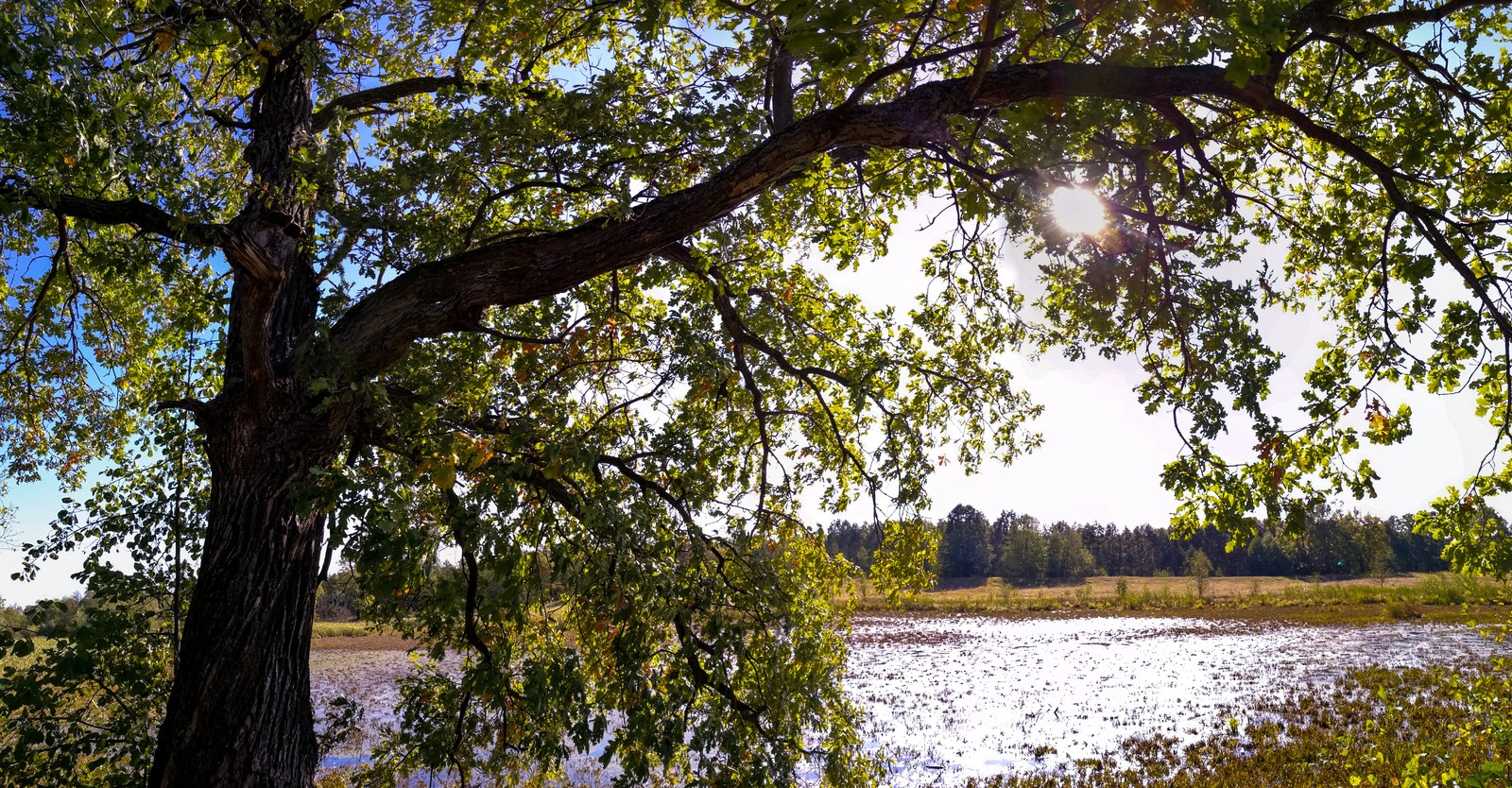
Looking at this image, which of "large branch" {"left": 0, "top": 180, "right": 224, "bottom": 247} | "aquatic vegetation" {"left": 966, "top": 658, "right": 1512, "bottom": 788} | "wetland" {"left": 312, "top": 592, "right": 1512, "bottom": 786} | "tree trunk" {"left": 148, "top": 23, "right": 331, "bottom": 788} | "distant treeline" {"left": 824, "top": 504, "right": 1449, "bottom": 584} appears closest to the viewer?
"large branch" {"left": 0, "top": 180, "right": 224, "bottom": 247}

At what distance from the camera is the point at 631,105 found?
5879 millimetres

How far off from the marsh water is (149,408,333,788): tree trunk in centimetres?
858

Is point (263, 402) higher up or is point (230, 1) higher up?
point (230, 1)

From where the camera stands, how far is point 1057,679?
2289 centimetres

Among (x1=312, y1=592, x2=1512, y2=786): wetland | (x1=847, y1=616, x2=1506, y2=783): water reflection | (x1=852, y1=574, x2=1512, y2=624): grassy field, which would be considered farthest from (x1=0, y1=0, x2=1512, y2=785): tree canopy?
(x1=852, y1=574, x2=1512, y2=624): grassy field

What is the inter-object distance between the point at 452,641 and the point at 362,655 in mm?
27186

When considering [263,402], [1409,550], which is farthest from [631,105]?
[1409,550]

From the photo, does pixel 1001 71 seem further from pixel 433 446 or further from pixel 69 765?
pixel 69 765

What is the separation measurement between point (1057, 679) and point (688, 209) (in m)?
22.2

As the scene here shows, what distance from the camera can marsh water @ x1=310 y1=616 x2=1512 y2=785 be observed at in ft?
49.0

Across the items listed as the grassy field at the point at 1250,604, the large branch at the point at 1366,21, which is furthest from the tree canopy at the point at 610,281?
the grassy field at the point at 1250,604

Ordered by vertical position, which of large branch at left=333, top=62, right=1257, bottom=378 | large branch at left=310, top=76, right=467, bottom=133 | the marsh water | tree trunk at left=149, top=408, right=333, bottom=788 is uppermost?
large branch at left=310, top=76, right=467, bottom=133

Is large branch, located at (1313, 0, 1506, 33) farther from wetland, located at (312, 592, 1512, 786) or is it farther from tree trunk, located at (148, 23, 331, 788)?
wetland, located at (312, 592, 1512, 786)

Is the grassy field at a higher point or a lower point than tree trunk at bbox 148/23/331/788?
lower
